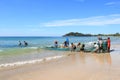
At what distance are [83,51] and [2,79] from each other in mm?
14835

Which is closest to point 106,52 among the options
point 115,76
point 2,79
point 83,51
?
point 83,51

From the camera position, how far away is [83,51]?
23250 mm

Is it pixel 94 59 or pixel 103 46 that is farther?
pixel 103 46

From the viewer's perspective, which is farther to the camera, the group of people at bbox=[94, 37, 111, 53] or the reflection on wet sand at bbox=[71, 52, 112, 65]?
the group of people at bbox=[94, 37, 111, 53]

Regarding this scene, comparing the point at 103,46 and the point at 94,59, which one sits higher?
the point at 103,46

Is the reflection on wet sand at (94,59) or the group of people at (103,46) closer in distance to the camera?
the reflection on wet sand at (94,59)

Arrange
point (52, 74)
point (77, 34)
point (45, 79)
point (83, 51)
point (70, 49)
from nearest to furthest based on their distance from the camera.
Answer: point (45, 79)
point (52, 74)
point (83, 51)
point (70, 49)
point (77, 34)

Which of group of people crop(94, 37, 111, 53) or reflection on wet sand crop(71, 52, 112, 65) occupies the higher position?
group of people crop(94, 37, 111, 53)

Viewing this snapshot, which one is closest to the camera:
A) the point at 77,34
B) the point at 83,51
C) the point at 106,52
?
the point at 106,52

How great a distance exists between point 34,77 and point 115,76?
3.92m

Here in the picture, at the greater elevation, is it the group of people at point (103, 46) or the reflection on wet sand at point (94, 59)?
the group of people at point (103, 46)

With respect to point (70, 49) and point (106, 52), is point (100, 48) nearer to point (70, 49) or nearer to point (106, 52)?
point (106, 52)

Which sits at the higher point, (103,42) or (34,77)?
(103,42)

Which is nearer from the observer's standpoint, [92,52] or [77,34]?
[92,52]
